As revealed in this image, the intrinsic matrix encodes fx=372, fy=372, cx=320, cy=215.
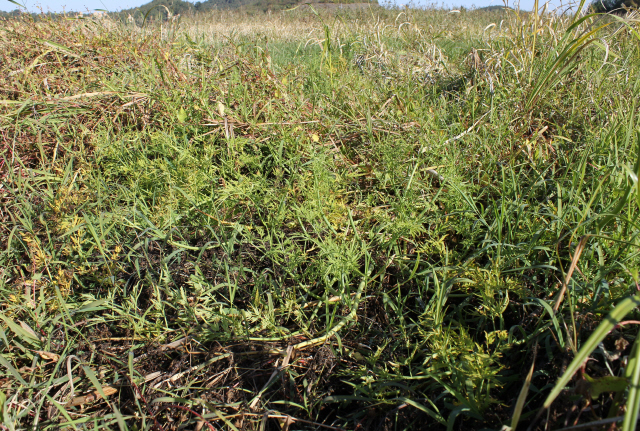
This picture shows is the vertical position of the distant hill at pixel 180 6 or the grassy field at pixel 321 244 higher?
the distant hill at pixel 180 6

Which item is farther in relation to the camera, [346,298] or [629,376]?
[346,298]

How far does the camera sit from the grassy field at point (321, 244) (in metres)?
1.27

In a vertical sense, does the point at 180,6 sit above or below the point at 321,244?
above

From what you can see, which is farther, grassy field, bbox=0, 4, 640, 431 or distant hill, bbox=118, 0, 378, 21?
distant hill, bbox=118, 0, 378, 21

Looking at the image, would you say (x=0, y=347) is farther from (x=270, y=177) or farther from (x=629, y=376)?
(x=629, y=376)

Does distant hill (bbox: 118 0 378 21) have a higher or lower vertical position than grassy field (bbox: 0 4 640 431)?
higher

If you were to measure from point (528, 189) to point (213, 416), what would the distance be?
1.74 m

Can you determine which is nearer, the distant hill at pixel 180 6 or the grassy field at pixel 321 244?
the grassy field at pixel 321 244

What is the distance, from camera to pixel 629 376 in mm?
813

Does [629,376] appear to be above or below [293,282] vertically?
above

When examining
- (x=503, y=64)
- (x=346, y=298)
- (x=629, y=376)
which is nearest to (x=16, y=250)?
(x=346, y=298)

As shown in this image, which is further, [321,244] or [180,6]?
[180,6]

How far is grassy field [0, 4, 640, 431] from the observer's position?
49.9 inches

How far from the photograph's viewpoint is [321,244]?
163 centimetres
